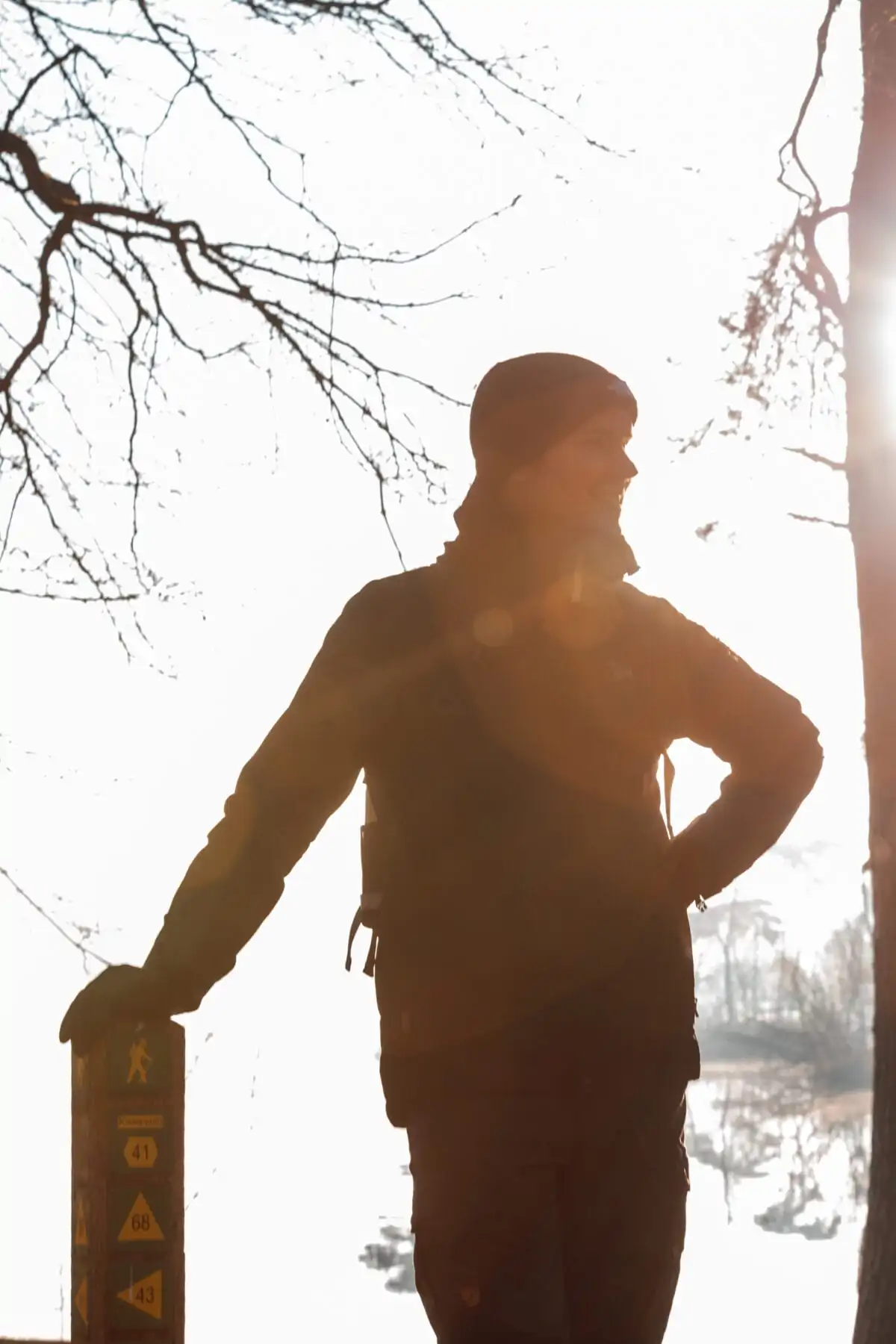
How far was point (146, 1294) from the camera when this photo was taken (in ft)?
7.26

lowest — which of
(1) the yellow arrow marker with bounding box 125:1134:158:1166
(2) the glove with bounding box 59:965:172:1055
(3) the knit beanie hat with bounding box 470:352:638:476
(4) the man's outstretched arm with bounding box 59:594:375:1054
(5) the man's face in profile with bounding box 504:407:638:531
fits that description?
(1) the yellow arrow marker with bounding box 125:1134:158:1166

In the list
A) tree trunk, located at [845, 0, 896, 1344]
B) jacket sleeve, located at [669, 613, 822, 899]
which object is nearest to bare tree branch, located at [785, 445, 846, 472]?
tree trunk, located at [845, 0, 896, 1344]

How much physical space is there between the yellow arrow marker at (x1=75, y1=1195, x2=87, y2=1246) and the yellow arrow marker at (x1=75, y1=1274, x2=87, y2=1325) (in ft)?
0.15

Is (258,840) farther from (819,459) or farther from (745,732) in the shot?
(819,459)

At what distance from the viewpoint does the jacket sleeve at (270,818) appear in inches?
88.0

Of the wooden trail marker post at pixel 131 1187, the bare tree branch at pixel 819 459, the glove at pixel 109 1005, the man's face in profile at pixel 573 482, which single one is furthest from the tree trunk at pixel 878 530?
the glove at pixel 109 1005

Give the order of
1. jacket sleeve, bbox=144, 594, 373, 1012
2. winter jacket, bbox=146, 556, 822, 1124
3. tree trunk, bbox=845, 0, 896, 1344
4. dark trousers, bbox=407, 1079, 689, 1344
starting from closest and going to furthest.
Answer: dark trousers, bbox=407, 1079, 689, 1344 → winter jacket, bbox=146, 556, 822, 1124 → jacket sleeve, bbox=144, 594, 373, 1012 → tree trunk, bbox=845, 0, 896, 1344

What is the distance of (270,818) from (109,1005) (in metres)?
0.31

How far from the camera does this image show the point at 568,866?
7.04 ft

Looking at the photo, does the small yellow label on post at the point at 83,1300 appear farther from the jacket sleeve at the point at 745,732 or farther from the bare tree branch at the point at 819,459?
the bare tree branch at the point at 819,459

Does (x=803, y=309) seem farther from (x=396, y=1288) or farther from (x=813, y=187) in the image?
(x=396, y=1288)

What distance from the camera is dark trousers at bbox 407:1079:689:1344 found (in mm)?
2004

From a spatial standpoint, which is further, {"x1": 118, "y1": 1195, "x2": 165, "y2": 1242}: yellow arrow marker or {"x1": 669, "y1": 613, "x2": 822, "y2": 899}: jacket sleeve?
{"x1": 669, "y1": 613, "x2": 822, "y2": 899}: jacket sleeve

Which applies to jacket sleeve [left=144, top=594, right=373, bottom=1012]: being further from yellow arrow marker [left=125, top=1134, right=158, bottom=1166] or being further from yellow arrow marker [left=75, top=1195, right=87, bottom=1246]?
yellow arrow marker [left=75, top=1195, right=87, bottom=1246]
